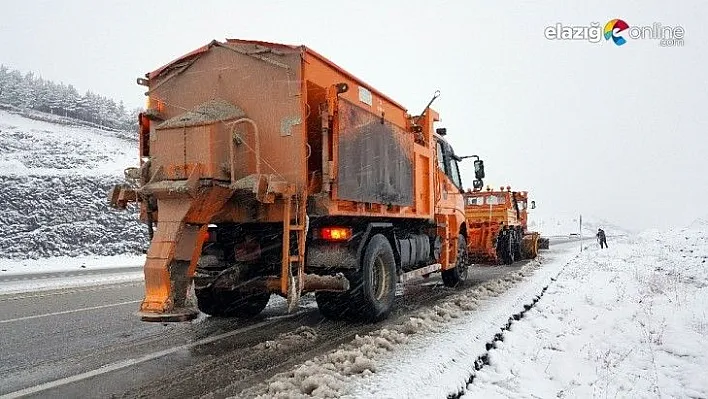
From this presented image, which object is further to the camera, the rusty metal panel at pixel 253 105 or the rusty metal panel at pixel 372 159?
the rusty metal panel at pixel 372 159

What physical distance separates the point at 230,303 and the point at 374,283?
1.99m

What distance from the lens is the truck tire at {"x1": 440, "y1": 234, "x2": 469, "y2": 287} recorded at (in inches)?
407

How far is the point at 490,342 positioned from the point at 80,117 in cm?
5410

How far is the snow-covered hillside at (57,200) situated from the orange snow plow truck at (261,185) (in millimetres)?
21715

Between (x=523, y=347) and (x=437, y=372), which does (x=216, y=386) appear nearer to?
(x=437, y=372)

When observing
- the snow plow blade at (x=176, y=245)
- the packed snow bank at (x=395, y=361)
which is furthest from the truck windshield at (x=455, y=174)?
the snow plow blade at (x=176, y=245)

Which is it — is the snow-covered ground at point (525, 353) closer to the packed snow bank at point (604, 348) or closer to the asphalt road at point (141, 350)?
the packed snow bank at point (604, 348)

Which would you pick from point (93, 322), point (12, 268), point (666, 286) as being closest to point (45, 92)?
point (12, 268)

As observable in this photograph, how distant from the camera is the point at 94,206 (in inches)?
1110

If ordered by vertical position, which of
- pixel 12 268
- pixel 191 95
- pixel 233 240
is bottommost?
pixel 12 268

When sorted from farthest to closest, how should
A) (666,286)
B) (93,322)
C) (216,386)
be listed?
(666,286)
(93,322)
(216,386)

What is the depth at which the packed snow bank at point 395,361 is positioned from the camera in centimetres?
365

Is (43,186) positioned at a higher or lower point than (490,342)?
higher

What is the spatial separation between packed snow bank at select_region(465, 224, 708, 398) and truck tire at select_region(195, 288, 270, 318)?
340 centimetres
